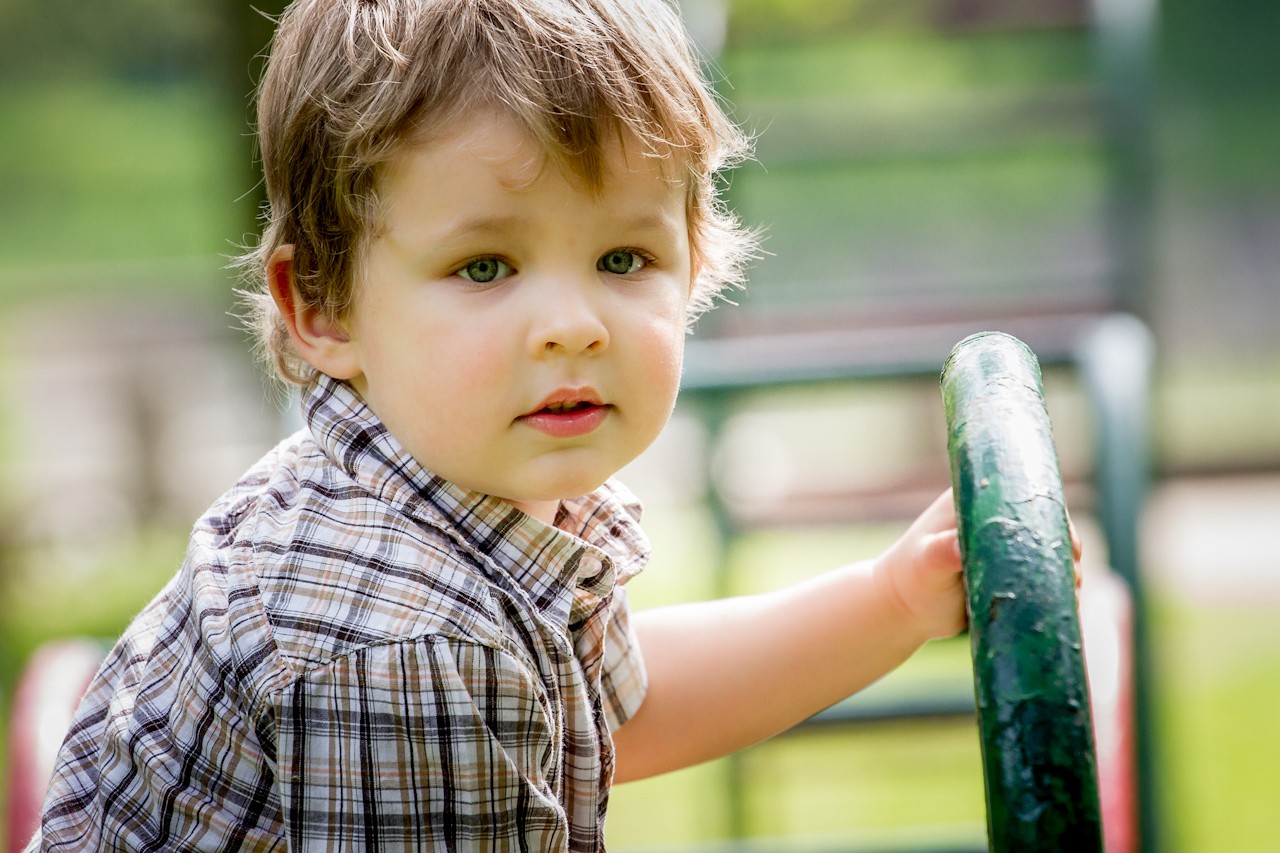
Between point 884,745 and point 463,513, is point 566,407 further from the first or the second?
point 884,745

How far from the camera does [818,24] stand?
5254 millimetres

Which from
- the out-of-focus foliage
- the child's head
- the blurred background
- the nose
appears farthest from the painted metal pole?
the out-of-focus foliage

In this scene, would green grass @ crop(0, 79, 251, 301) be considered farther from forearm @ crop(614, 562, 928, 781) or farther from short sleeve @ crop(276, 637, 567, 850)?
short sleeve @ crop(276, 637, 567, 850)

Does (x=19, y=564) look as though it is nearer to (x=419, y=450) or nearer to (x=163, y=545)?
(x=163, y=545)

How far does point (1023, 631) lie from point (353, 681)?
1.79 ft

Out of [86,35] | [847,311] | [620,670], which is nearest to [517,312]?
[620,670]

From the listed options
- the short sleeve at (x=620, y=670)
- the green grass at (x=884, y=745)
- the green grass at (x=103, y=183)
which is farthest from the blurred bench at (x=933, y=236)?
the green grass at (x=103, y=183)

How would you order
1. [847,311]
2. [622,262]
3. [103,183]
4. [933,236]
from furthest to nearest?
1. [103,183]
2. [933,236]
3. [847,311]
4. [622,262]

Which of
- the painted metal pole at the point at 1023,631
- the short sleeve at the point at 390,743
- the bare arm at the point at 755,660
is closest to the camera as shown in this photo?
the painted metal pole at the point at 1023,631

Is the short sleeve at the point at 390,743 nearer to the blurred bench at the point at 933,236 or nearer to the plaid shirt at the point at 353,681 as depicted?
the plaid shirt at the point at 353,681

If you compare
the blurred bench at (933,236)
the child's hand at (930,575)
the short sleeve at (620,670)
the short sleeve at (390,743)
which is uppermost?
the blurred bench at (933,236)

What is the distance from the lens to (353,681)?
1.17 meters

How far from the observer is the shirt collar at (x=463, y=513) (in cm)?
131

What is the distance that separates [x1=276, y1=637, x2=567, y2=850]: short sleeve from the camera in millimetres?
1169
